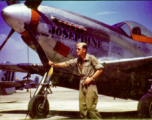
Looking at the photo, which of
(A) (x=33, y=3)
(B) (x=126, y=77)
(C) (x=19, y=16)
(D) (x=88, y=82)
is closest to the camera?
(D) (x=88, y=82)

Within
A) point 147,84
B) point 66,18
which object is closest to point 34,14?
point 66,18

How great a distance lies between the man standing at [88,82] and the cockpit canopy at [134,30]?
2703 millimetres

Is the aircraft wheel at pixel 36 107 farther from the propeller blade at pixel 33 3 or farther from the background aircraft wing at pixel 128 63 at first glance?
the propeller blade at pixel 33 3

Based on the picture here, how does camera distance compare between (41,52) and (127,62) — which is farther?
(127,62)

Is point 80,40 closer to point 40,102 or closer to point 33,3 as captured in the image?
point 33,3

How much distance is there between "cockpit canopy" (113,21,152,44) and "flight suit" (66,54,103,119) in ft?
8.96

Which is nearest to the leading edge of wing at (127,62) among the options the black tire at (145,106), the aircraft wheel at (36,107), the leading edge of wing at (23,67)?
the black tire at (145,106)

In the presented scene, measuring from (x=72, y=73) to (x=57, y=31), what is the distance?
1088 millimetres

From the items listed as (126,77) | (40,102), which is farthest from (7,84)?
(126,77)

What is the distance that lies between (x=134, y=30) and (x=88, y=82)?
3127mm

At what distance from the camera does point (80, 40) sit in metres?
4.64

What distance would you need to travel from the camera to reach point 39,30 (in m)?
4.24

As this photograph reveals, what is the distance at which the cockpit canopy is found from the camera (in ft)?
17.8

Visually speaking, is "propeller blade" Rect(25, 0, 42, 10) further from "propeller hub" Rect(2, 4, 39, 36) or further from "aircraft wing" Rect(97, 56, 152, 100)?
"aircraft wing" Rect(97, 56, 152, 100)
